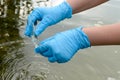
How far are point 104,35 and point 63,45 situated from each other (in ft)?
1.00

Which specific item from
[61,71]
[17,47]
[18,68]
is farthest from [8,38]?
[61,71]

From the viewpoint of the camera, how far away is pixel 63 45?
2.19 m

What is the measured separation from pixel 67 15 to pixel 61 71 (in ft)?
5.07

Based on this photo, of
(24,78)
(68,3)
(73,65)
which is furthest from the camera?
(73,65)

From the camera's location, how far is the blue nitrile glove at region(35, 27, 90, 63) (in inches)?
84.1

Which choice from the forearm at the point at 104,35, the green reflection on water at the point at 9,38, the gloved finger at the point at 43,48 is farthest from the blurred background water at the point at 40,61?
the forearm at the point at 104,35

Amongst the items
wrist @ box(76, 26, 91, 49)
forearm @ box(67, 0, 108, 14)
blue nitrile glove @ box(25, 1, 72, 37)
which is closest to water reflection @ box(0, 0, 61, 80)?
blue nitrile glove @ box(25, 1, 72, 37)

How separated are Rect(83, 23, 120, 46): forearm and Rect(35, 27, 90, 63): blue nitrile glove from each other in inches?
1.7

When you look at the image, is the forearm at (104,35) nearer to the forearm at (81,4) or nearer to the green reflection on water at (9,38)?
the forearm at (81,4)

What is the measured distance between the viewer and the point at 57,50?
2127mm

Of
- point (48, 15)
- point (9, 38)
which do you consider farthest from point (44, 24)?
point (9, 38)

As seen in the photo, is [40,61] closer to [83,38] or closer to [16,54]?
[16,54]

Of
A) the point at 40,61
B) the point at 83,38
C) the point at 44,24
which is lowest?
the point at 40,61

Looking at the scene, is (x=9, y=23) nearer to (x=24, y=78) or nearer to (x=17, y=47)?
(x=17, y=47)
